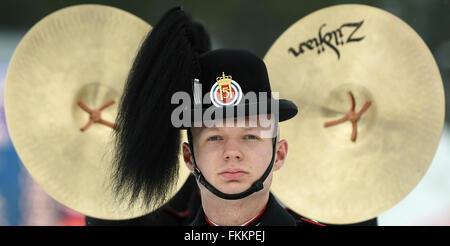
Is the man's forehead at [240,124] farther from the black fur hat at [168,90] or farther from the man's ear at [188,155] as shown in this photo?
the man's ear at [188,155]

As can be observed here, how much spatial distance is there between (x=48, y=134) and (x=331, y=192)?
53.6 inches

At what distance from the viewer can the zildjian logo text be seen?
2.74 m

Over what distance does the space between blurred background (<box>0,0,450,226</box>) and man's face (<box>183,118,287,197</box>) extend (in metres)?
2.10

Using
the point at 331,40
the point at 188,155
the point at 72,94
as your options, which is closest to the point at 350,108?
the point at 331,40

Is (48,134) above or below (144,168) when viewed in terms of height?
above

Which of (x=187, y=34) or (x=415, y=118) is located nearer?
(x=187, y=34)

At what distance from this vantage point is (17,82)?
2791 mm

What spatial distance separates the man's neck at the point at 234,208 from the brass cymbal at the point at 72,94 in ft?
3.01

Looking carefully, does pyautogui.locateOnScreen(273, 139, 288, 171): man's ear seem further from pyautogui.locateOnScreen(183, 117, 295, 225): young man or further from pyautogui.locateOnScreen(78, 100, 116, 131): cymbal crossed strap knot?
pyautogui.locateOnScreen(78, 100, 116, 131): cymbal crossed strap knot

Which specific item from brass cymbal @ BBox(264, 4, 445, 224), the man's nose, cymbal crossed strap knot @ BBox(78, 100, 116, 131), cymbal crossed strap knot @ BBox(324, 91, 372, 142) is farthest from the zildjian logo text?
the man's nose

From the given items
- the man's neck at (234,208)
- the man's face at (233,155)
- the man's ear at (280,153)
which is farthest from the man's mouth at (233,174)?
the man's ear at (280,153)

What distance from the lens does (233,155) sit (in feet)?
5.97

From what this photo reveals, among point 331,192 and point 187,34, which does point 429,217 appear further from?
point 187,34
